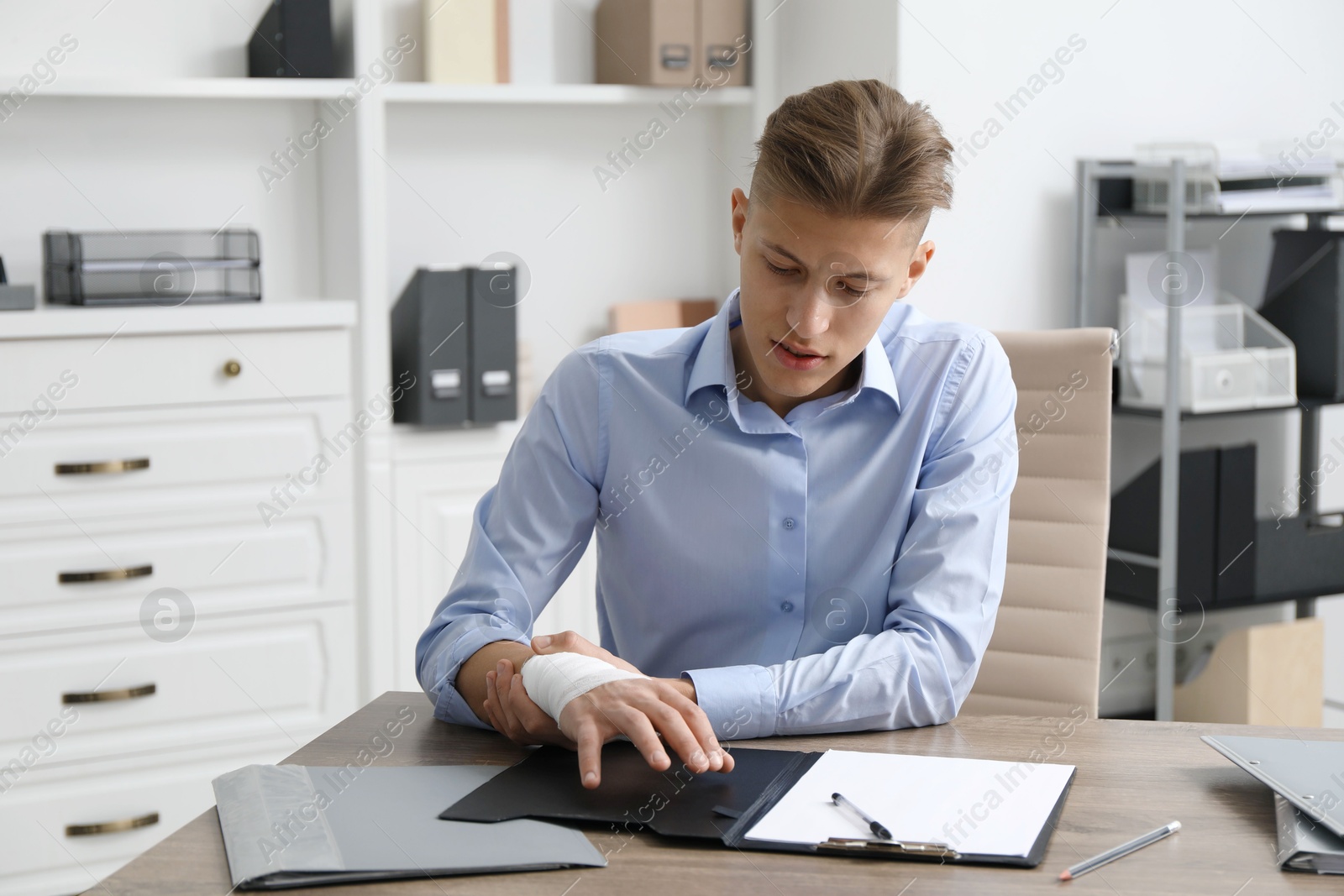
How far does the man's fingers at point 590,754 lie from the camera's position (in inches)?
37.9

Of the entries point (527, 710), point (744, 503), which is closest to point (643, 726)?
point (527, 710)

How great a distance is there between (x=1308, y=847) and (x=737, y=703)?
0.45 metres

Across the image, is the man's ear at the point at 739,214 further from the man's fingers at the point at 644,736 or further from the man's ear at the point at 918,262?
the man's fingers at the point at 644,736

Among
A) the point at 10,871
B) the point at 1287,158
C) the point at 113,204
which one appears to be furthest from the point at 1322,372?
the point at 10,871

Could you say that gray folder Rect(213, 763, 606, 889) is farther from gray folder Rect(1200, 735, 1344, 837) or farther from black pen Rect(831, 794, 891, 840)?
gray folder Rect(1200, 735, 1344, 837)

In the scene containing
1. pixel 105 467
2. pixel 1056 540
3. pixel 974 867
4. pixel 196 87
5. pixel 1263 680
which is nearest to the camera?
pixel 974 867

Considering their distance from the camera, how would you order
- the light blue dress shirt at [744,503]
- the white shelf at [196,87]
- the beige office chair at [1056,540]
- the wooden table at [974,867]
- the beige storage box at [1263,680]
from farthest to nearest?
the beige storage box at [1263,680], the white shelf at [196,87], the beige office chair at [1056,540], the light blue dress shirt at [744,503], the wooden table at [974,867]

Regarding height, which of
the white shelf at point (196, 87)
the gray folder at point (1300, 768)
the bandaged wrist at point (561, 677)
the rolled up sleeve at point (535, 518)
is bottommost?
the gray folder at point (1300, 768)

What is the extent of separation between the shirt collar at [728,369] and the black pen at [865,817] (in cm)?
55

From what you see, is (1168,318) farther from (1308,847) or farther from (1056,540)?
(1308,847)

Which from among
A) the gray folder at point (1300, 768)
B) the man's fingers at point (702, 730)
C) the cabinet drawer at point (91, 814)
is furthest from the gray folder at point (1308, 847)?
the cabinet drawer at point (91, 814)

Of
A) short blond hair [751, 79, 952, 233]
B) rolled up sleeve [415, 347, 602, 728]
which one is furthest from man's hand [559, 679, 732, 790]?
short blond hair [751, 79, 952, 233]

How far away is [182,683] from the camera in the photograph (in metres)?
2.54

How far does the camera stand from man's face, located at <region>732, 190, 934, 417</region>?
124 centimetres
